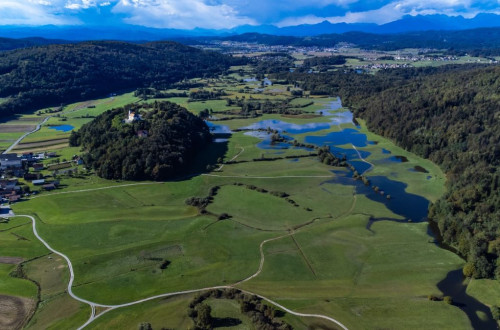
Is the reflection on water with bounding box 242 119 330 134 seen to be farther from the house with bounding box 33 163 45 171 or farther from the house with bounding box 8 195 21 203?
the house with bounding box 8 195 21 203

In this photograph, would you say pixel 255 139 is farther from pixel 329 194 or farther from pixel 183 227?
pixel 183 227

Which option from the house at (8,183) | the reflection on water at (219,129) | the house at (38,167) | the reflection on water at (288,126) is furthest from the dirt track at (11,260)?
the reflection on water at (288,126)

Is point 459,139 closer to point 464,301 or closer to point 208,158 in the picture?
point 464,301

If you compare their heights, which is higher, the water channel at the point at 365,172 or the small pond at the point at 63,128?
the small pond at the point at 63,128

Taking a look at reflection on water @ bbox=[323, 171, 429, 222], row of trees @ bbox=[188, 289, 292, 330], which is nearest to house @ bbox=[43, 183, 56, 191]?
row of trees @ bbox=[188, 289, 292, 330]

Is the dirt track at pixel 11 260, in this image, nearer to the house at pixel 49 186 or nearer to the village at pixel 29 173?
the village at pixel 29 173

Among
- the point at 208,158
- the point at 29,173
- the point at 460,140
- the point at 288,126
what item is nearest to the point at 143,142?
the point at 208,158
